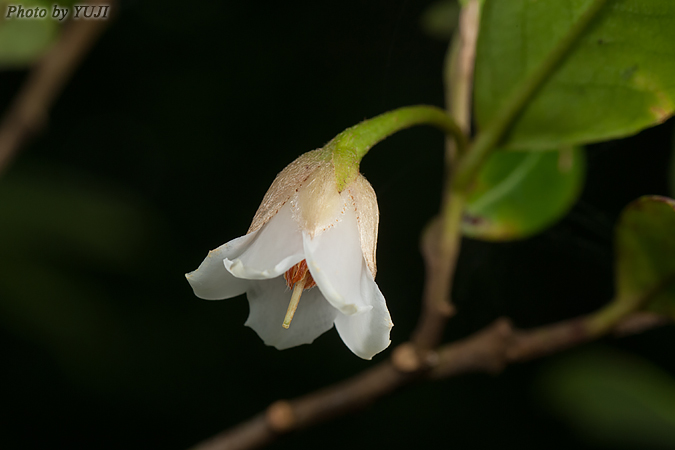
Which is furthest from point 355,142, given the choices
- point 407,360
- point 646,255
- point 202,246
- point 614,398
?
point 202,246

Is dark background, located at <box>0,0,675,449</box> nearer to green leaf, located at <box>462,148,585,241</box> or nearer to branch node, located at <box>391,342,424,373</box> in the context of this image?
green leaf, located at <box>462,148,585,241</box>

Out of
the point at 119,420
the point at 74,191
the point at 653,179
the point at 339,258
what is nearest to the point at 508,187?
the point at 339,258

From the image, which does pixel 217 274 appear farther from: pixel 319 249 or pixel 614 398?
pixel 614 398

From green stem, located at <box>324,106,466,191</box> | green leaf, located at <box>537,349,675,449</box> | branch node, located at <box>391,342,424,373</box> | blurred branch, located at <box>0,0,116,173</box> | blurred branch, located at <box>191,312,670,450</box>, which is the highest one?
blurred branch, located at <box>0,0,116,173</box>

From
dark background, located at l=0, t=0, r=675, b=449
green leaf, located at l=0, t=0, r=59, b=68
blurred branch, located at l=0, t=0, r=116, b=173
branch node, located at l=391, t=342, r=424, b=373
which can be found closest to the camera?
branch node, located at l=391, t=342, r=424, b=373

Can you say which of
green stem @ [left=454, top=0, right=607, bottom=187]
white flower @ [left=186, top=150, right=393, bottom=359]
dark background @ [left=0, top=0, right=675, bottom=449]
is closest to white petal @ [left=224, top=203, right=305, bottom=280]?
white flower @ [left=186, top=150, right=393, bottom=359]

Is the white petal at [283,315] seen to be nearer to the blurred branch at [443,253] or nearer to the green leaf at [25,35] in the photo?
the blurred branch at [443,253]

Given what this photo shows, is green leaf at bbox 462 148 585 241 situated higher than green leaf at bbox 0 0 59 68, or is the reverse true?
green leaf at bbox 0 0 59 68
